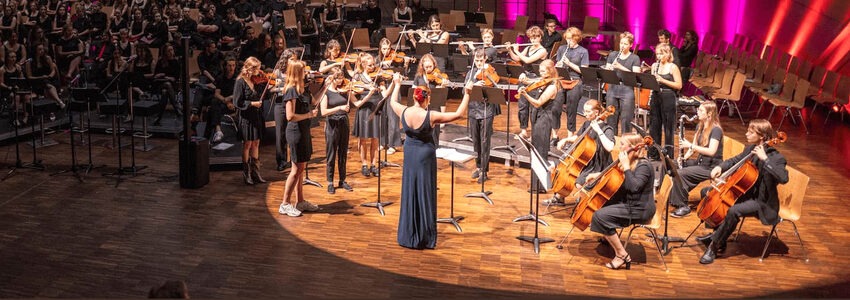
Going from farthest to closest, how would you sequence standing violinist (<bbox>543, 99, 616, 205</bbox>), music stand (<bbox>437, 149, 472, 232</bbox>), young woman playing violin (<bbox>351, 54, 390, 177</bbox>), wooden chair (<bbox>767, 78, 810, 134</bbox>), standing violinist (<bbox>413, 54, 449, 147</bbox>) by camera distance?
wooden chair (<bbox>767, 78, 810, 134</bbox>)
young woman playing violin (<bbox>351, 54, 390, 177</bbox>)
standing violinist (<bbox>413, 54, 449, 147</bbox>)
standing violinist (<bbox>543, 99, 616, 205</bbox>)
music stand (<bbox>437, 149, 472, 232</bbox>)

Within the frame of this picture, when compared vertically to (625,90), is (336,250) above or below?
below

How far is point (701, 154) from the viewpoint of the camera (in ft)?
27.3

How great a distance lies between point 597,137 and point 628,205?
1.18 meters

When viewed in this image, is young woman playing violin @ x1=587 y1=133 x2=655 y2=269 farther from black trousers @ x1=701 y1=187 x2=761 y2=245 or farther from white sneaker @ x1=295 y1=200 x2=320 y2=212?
white sneaker @ x1=295 y1=200 x2=320 y2=212

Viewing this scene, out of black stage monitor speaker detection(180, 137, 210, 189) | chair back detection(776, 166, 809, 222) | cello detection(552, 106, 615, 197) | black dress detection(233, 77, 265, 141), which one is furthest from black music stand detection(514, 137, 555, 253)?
black stage monitor speaker detection(180, 137, 210, 189)

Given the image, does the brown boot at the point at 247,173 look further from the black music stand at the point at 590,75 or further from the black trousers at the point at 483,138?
the black music stand at the point at 590,75

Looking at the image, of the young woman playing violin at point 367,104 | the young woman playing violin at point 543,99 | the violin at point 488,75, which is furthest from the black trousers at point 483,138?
the young woman playing violin at point 367,104

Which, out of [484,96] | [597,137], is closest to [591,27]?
[484,96]

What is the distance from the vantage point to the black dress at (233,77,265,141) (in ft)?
30.0

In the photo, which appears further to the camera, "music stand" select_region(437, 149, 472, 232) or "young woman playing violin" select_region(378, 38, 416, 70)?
"young woman playing violin" select_region(378, 38, 416, 70)

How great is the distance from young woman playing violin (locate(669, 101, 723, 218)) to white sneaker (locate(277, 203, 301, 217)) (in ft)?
11.0

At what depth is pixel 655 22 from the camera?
58.2 ft

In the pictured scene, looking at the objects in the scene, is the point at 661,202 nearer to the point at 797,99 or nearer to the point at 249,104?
the point at 249,104

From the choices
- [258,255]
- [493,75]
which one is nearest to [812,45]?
[493,75]
